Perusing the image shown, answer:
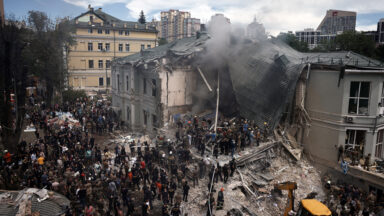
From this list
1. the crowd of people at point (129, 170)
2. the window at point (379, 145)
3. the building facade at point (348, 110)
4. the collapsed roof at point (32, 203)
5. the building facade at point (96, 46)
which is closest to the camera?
the collapsed roof at point (32, 203)

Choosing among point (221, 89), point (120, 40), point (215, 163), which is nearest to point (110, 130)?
point (221, 89)

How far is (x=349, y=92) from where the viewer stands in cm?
1650

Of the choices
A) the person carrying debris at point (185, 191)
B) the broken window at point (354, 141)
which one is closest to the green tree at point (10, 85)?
the person carrying debris at point (185, 191)

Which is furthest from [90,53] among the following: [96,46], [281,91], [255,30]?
[281,91]

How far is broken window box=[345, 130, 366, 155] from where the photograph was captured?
55.6 ft

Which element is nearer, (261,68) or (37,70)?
(261,68)

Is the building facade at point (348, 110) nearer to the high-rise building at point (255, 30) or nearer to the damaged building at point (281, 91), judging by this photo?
the damaged building at point (281, 91)

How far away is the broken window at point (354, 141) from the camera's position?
1695 cm

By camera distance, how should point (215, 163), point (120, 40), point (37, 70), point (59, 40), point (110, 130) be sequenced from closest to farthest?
1. point (215, 163)
2. point (110, 130)
3. point (37, 70)
4. point (59, 40)
5. point (120, 40)

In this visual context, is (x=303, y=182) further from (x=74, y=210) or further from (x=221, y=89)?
(x=74, y=210)

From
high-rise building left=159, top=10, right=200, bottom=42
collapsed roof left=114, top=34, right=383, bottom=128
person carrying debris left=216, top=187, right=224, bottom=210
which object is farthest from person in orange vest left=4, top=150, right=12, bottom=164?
high-rise building left=159, top=10, right=200, bottom=42

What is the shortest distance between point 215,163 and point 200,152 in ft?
5.68

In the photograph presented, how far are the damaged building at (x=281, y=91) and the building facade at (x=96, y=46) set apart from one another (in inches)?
963

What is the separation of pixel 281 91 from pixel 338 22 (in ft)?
308
